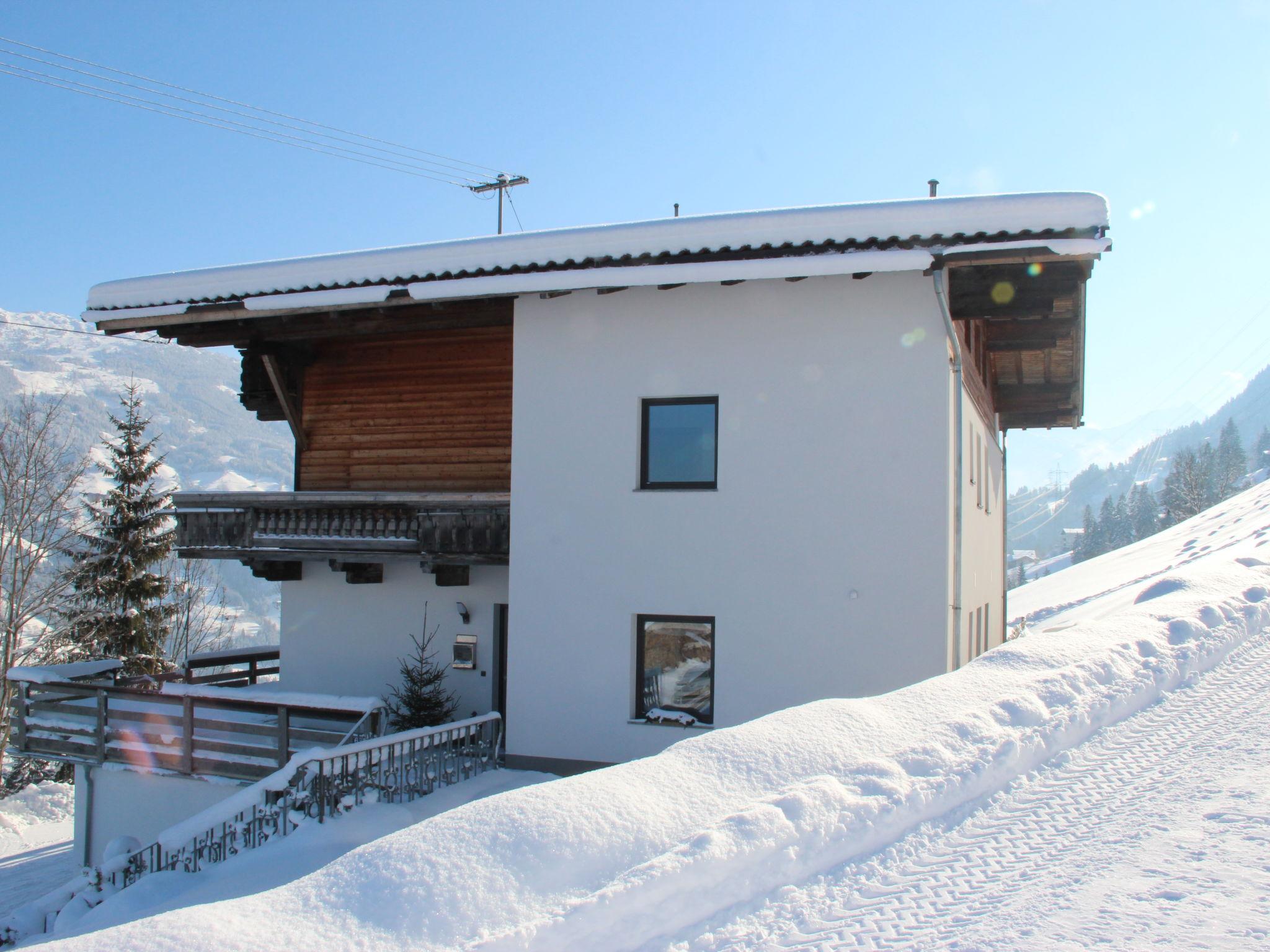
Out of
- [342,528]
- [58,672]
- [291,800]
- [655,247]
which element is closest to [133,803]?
[58,672]

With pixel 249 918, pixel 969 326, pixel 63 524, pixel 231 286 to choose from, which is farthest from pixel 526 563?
pixel 63 524

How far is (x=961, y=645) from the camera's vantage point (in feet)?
37.1

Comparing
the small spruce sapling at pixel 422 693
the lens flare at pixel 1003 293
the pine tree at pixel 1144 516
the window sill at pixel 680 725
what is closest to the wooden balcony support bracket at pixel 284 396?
the small spruce sapling at pixel 422 693

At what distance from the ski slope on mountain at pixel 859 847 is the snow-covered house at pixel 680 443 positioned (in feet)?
14.3

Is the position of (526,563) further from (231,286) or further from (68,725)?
(68,725)

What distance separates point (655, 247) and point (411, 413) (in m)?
5.03

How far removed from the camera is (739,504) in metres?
10.0

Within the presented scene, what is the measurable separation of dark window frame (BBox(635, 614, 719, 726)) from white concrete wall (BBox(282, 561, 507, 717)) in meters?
2.82

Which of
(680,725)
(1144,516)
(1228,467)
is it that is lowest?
(680,725)

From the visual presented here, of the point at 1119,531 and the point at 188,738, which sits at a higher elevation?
the point at 1119,531

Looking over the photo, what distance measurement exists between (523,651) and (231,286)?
19.2ft

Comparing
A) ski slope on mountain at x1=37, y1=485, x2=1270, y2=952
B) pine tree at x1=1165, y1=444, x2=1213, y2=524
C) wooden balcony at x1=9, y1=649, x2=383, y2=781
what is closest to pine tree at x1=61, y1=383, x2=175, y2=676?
wooden balcony at x1=9, y1=649, x2=383, y2=781

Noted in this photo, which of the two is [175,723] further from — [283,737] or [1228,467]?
[1228,467]

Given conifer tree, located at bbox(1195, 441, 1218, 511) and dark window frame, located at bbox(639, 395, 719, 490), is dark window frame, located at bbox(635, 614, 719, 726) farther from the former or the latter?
conifer tree, located at bbox(1195, 441, 1218, 511)
